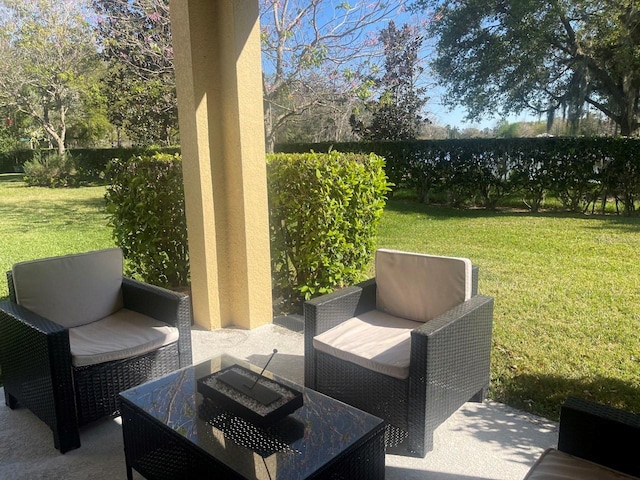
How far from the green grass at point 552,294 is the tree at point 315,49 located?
2.32m

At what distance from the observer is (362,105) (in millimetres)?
7551

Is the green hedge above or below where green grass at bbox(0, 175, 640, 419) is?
above

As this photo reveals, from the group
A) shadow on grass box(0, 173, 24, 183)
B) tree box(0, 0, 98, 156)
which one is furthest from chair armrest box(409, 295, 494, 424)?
shadow on grass box(0, 173, 24, 183)

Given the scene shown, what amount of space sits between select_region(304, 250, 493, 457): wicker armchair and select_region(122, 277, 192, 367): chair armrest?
68cm

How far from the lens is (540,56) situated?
33.0 feet

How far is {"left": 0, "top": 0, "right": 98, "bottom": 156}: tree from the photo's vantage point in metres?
11.3

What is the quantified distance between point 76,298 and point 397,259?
1843 mm

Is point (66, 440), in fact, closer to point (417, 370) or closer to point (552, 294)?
point (417, 370)

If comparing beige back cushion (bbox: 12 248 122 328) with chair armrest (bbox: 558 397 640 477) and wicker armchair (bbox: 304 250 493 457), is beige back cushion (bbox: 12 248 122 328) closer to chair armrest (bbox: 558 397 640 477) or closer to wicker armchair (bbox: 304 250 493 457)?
wicker armchair (bbox: 304 250 493 457)

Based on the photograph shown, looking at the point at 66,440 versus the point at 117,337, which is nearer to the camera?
the point at 66,440

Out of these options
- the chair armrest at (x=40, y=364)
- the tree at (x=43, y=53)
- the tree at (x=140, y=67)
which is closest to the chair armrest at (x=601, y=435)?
the chair armrest at (x=40, y=364)

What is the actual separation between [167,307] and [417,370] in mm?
1424

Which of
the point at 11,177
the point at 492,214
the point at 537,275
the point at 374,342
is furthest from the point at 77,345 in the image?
the point at 11,177

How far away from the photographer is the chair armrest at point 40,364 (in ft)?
6.88
